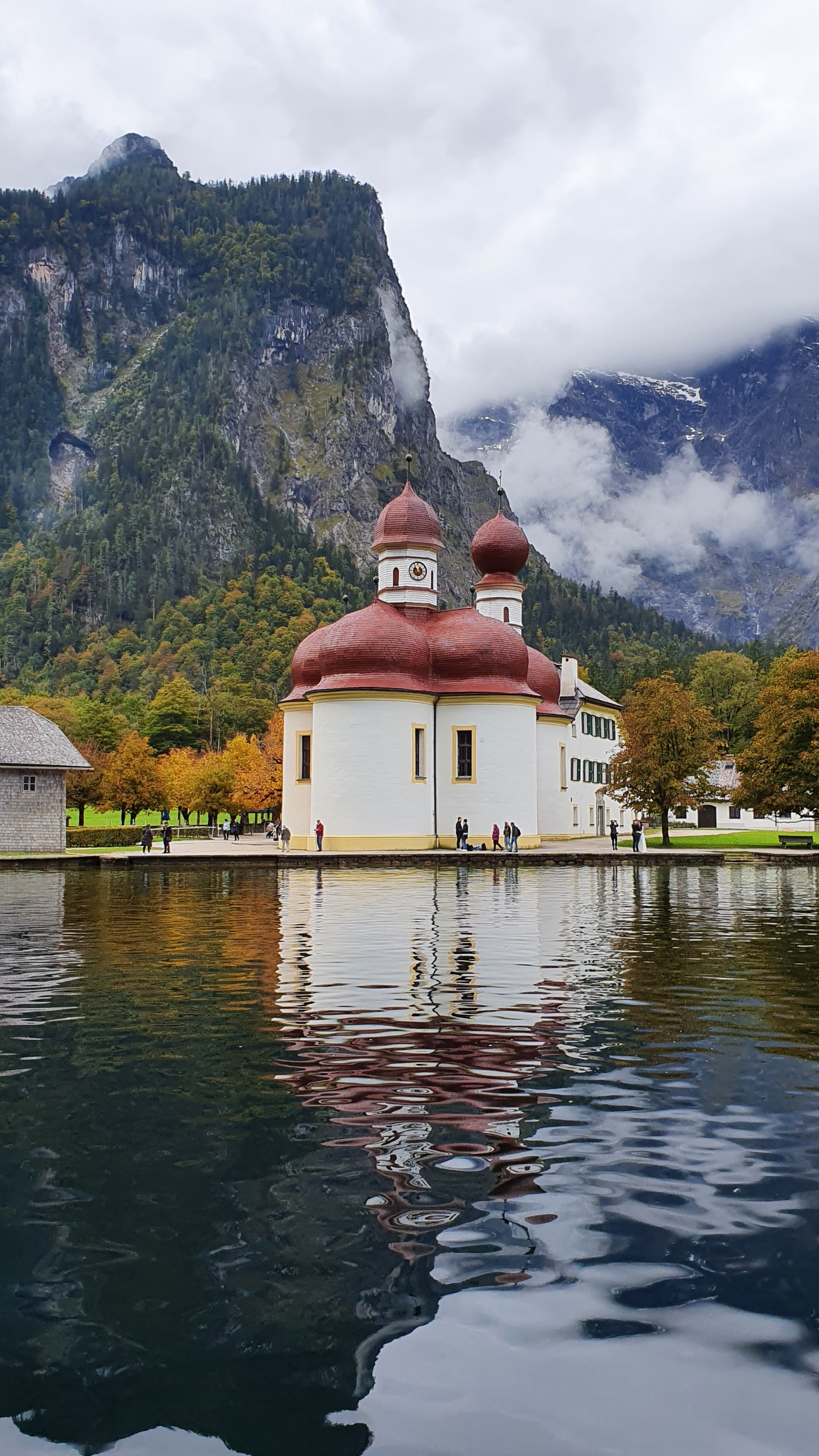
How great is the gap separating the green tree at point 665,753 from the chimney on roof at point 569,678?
29.4ft

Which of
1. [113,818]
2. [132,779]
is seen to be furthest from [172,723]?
[132,779]

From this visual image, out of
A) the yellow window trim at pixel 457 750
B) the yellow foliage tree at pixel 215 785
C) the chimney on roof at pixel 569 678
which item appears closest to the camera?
the yellow window trim at pixel 457 750

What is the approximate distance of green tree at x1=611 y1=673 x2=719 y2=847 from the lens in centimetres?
5516

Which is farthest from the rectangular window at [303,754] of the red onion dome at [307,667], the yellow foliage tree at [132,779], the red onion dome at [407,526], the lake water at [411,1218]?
the lake water at [411,1218]

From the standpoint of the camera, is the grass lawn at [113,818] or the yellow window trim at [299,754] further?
the grass lawn at [113,818]

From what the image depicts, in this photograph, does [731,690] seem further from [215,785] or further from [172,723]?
[215,785]

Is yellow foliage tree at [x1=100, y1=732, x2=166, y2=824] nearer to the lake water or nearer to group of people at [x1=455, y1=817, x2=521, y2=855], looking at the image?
group of people at [x1=455, y1=817, x2=521, y2=855]

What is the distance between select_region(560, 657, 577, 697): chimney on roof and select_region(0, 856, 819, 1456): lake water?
5337 cm

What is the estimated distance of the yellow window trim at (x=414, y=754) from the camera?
47.5m

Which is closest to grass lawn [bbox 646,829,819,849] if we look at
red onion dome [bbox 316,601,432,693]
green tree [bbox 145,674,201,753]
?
red onion dome [bbox 316,601,432,693]

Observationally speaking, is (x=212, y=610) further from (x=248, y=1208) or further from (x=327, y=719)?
(x=248, y=1208)

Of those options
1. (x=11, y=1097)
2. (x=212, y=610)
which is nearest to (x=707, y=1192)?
(x=11, y=1097)

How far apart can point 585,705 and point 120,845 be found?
25.5m

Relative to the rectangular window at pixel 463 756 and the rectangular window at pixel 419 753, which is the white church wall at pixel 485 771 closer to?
the rectangular window at pixel 463 756
